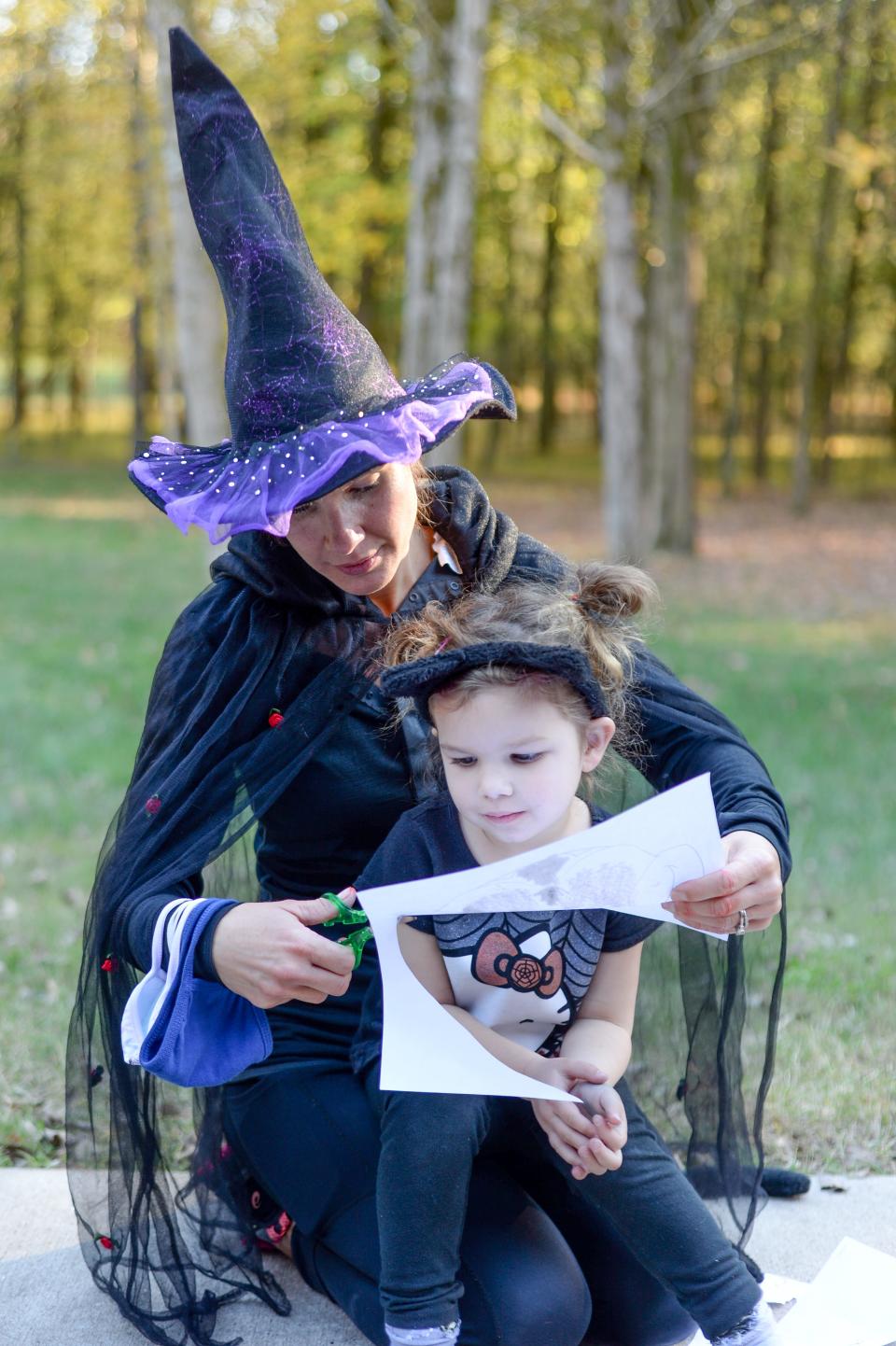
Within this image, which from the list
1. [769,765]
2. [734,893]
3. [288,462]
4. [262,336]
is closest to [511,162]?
[769,765]

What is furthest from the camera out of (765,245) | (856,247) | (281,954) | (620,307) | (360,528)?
(856,247)

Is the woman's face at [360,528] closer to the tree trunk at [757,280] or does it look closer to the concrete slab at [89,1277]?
the concrete slab at [89,1277]

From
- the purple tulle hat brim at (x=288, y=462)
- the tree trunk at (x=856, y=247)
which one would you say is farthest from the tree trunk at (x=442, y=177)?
the tree trunk at (x=856, y=247)

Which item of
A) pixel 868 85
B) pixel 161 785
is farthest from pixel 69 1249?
pixel 868 85

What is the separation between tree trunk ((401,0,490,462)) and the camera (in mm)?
9383

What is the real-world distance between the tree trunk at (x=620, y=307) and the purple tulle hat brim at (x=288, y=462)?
30.3 feet

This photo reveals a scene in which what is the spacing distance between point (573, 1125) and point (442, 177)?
914cm

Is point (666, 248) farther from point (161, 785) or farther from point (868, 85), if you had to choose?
point (161, 785)

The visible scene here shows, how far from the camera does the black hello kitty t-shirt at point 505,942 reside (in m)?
2.23

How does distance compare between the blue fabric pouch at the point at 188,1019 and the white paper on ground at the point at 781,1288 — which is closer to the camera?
the blue fabric pouch at the point at 188,1019

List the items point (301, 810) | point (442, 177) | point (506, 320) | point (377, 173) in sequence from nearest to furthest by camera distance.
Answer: point (301, 810) → point (442, 177) → point (377, 173) → point (506, 320)

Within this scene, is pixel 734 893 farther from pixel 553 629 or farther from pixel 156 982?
pixel 156 982

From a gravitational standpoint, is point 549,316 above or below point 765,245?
below

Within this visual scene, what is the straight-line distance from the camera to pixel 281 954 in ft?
6.72
